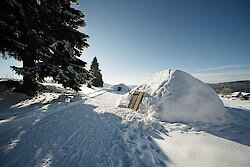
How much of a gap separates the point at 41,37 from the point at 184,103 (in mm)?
9040

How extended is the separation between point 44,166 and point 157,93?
545 centimetres

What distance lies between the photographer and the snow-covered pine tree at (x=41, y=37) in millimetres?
4066

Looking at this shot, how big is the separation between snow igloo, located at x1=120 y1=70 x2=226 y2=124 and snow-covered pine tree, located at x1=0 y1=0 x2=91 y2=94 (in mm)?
5503

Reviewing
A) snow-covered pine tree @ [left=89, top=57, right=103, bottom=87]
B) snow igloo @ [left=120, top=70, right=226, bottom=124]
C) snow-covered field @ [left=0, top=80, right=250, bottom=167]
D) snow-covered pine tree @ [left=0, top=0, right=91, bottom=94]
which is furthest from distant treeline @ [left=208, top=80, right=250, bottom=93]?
snow-covered pine tree @ [left=89, top=57, right=103, bottom=87]

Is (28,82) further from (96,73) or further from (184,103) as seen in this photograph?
(96,73)

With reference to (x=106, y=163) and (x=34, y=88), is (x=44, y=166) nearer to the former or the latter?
(x=106, y=163)

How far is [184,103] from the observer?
450cm

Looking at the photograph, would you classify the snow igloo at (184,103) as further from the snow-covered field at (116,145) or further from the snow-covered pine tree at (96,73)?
the snow-covered pine tree at (96,73)

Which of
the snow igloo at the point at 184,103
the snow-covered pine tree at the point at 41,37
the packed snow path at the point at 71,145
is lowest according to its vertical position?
the packed snow path at the point at 71,145

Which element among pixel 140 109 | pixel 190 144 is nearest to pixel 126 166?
pixel 190 144

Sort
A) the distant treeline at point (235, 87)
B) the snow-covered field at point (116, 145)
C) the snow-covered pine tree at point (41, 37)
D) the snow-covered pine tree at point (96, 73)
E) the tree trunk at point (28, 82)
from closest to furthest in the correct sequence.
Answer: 1. the snow-covered field at point (116, 145)
2. the snow-covered pine tree at point (41, 37)
3. the tree trunk at point (28, 82)
4. the distant treeline at point (235, 87)
5. the snow-covered pine tree at point (96, 73)

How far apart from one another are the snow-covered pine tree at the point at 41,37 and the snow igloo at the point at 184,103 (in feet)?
18.1

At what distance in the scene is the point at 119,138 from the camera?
2.90m

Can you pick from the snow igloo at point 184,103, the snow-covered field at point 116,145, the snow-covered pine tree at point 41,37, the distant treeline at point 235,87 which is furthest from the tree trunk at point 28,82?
the distant treeline at point 235,87
